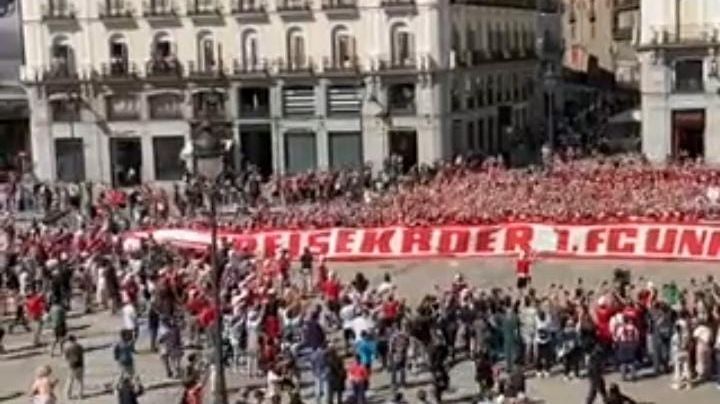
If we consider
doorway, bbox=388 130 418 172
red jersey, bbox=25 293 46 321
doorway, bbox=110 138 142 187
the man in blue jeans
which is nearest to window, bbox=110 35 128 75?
doorway, bbox=110 138 142 187

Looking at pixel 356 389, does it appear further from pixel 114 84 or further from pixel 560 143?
pixel 560 143

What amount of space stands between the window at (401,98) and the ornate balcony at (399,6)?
310 cm

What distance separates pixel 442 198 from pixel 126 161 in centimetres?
2732

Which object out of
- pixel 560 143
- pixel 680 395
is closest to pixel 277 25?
pixel 560 143

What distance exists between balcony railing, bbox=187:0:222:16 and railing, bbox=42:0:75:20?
233 inches

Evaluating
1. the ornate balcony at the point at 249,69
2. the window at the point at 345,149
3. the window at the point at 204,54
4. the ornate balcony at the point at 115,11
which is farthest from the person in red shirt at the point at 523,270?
the ornate balcony at the point at 115,11

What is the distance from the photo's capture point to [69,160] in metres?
66.5

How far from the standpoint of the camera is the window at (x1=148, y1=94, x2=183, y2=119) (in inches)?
2522

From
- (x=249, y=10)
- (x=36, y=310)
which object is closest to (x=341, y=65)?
(x=249, y=10)

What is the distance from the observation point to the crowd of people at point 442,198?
3922 centimetres

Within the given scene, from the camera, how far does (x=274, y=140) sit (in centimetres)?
6288

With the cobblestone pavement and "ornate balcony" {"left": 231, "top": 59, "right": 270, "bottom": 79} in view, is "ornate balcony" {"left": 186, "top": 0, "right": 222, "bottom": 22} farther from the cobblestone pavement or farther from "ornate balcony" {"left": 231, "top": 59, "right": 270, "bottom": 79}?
the cobblestone pavement

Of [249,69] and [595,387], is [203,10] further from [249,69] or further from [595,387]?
[595,387]

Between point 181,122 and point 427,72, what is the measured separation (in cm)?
1164
